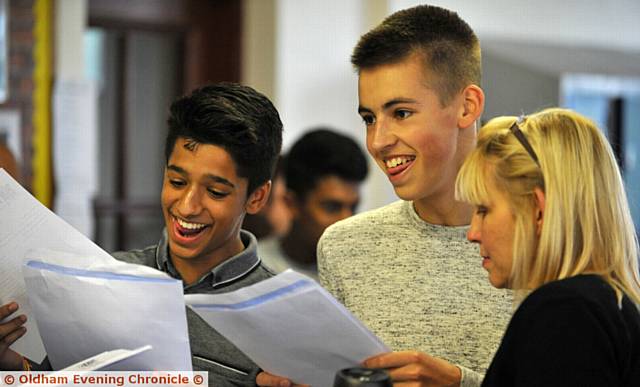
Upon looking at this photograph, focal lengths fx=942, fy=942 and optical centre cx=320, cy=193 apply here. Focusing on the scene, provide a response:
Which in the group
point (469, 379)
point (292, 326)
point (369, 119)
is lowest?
point (469, 379)

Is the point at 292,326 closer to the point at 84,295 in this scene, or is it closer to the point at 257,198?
the point at 84,295

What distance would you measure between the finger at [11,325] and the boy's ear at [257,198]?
1.40 feet

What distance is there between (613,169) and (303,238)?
1665mm

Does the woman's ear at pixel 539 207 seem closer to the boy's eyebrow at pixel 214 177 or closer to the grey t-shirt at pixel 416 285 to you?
the grey t-shirt at pixel 416 285

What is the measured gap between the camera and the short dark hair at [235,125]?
1.58 metres

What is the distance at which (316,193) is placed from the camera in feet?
9.38

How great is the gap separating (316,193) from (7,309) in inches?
61.8

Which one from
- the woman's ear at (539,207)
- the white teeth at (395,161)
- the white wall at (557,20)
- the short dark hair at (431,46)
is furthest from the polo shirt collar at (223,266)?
the white wall at (557,20)

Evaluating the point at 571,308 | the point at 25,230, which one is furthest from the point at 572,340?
the point at 25,230

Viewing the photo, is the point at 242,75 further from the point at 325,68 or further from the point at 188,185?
the point at 188,185

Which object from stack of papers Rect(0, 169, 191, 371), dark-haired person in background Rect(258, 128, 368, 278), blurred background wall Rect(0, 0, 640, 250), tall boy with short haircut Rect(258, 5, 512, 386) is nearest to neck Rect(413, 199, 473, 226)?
tall boy with short haircut Rect(258, 5, 512, 386)

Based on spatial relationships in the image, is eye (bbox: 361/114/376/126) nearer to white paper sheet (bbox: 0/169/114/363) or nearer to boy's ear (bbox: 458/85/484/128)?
boy's ear (bbox: 458/85/484/128)

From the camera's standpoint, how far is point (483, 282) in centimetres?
161

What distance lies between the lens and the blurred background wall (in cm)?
378
